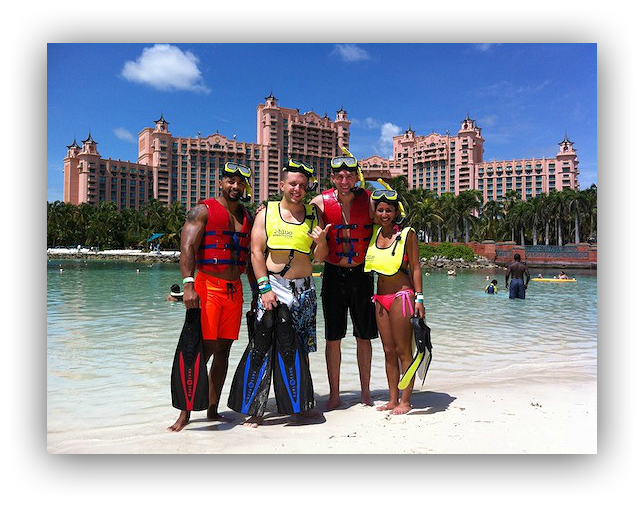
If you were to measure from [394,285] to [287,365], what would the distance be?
1.37 m

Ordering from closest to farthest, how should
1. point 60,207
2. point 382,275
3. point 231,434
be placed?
point 231,434, point 382,275, point 60,207

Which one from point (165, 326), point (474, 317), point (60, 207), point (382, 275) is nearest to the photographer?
point (382, 275)

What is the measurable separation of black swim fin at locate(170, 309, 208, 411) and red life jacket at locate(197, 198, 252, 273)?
486 millimetres

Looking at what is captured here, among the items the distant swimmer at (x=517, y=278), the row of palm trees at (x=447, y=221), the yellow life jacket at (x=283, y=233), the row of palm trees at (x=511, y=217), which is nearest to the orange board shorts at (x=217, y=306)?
the yellow life jacket at (x=283, y=233)

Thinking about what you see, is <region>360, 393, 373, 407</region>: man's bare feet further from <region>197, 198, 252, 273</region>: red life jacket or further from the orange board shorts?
<region>197, 198, 252, 273</region>: red life jacket

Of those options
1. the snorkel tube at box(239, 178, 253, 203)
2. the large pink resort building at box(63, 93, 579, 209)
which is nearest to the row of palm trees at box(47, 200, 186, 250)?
the large pink resort building at box(63, 93, 579, 209)

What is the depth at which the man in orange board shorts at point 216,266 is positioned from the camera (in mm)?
4711

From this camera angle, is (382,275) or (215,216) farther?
(382,275)

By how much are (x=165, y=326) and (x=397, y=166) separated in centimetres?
17396

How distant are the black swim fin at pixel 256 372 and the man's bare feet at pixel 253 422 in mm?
92

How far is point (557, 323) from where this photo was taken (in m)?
13.5

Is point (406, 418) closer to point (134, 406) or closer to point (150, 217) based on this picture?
point (134, 406)

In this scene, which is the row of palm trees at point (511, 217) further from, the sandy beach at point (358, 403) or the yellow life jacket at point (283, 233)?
the yellow life jacket at point (283, 233)
